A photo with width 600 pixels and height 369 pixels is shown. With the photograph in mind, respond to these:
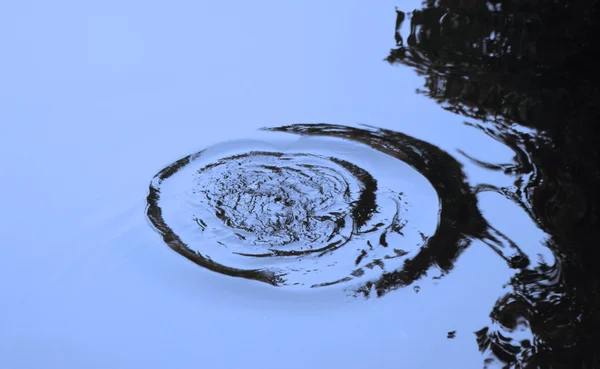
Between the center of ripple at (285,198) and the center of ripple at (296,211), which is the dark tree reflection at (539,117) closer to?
the center of ripple at (296,211)

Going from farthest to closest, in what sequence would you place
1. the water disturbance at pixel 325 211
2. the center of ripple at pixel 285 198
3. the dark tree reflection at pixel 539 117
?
the center of ripple at pixel 285 198, the water disturbance at pixel 325 211, the dark tree reflection at pixel 539 117

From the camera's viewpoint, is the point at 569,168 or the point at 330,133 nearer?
the point at 569,168

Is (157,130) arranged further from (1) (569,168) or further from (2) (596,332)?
(2) (596,332)

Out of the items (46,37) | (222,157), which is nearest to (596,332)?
(222,157)

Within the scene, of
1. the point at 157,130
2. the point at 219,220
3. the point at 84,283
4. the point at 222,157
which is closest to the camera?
the point at 84,283

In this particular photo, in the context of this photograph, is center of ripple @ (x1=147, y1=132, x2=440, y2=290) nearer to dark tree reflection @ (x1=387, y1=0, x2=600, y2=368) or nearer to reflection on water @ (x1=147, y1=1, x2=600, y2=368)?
reflection on water @ (x1=147, y1=1, x2=600, y2=368)

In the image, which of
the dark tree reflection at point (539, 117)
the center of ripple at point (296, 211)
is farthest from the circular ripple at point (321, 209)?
the dark tree reflection at point (539, 117)
